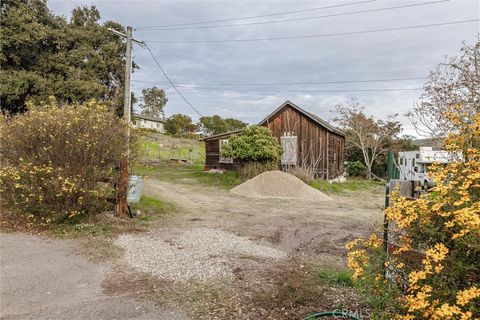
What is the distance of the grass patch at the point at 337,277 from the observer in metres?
4.50

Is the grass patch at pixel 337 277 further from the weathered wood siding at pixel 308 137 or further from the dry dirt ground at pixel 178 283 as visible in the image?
the weathered wood siding at pixel 308 137

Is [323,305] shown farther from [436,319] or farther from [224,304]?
[436,319]

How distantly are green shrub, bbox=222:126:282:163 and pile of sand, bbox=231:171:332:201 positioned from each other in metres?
2.74

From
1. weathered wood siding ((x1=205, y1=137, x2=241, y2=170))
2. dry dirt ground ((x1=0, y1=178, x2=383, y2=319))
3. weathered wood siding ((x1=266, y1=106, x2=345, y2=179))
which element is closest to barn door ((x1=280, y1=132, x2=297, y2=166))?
weathered wood siding ((x1=266, y1=106, x2=345, y2=179))

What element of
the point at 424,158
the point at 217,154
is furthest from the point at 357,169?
the point at 424,158

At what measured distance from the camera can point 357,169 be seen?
95.3 ft

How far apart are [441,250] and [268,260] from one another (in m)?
3.73

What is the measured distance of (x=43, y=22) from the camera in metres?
21.9

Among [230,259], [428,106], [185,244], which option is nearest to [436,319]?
[230,259]

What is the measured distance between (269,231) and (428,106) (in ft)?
16.9

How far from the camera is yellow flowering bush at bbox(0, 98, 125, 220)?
22.7ft

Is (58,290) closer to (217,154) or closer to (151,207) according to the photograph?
(151,207)

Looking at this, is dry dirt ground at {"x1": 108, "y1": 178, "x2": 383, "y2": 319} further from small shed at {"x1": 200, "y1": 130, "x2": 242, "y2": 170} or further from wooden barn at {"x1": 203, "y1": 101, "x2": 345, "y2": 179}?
small shed at {"x1": 200, "y1": 130, "x2": 242, "y2": 170}

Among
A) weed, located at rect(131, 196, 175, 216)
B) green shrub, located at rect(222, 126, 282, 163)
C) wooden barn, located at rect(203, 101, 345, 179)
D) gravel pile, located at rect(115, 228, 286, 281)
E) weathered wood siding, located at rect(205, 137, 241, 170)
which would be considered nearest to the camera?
gravel pile, located at rect(115, 228, 286, 281)
